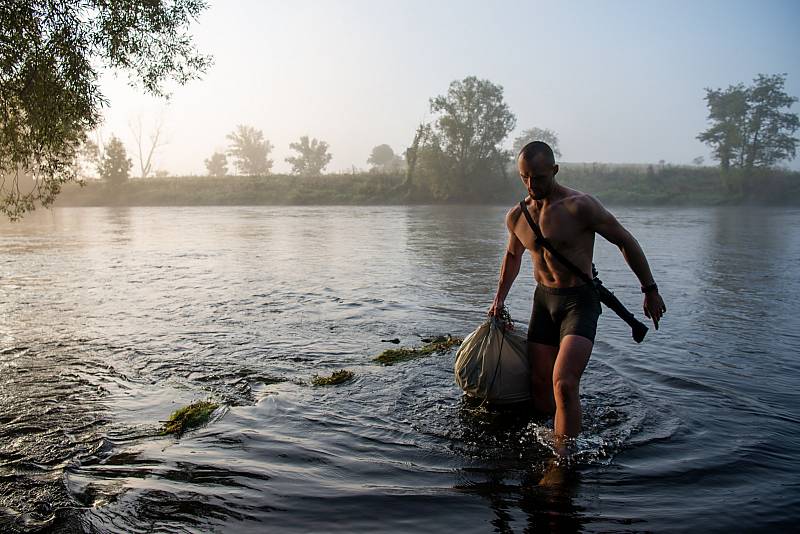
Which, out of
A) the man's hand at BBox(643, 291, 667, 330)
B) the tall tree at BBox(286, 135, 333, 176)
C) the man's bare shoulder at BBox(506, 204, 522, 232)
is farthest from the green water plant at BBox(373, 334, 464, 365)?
the tall tree at BBox(286, 135, 333, 176)

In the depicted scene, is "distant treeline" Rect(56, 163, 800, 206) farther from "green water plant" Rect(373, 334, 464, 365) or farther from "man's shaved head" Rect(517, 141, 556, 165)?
"man's shaved head" Rect(517, 141, 556, 165)

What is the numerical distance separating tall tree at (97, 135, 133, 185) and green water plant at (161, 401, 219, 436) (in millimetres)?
80906

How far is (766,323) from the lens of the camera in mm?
10727

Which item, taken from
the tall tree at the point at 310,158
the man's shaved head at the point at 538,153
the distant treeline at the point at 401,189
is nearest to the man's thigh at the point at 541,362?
the man's shaved head at the point at 538,153

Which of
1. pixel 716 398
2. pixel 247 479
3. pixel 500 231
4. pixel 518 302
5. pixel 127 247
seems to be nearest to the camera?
pixel 247 479

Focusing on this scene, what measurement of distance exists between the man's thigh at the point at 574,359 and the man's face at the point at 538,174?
1207 mm

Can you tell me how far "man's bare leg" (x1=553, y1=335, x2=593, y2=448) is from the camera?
4.77 m

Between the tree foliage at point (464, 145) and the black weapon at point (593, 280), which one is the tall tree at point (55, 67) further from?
the tree foliage at point (464, 145)

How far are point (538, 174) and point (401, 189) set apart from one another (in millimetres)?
72091

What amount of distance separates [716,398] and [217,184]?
7957 centimetres

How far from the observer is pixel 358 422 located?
5980 mm

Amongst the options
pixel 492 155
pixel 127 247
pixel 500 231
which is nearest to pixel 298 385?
pixel 127 247

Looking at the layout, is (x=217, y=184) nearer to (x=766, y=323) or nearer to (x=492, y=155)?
(x=492, y=155)

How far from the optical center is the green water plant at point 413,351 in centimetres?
821
